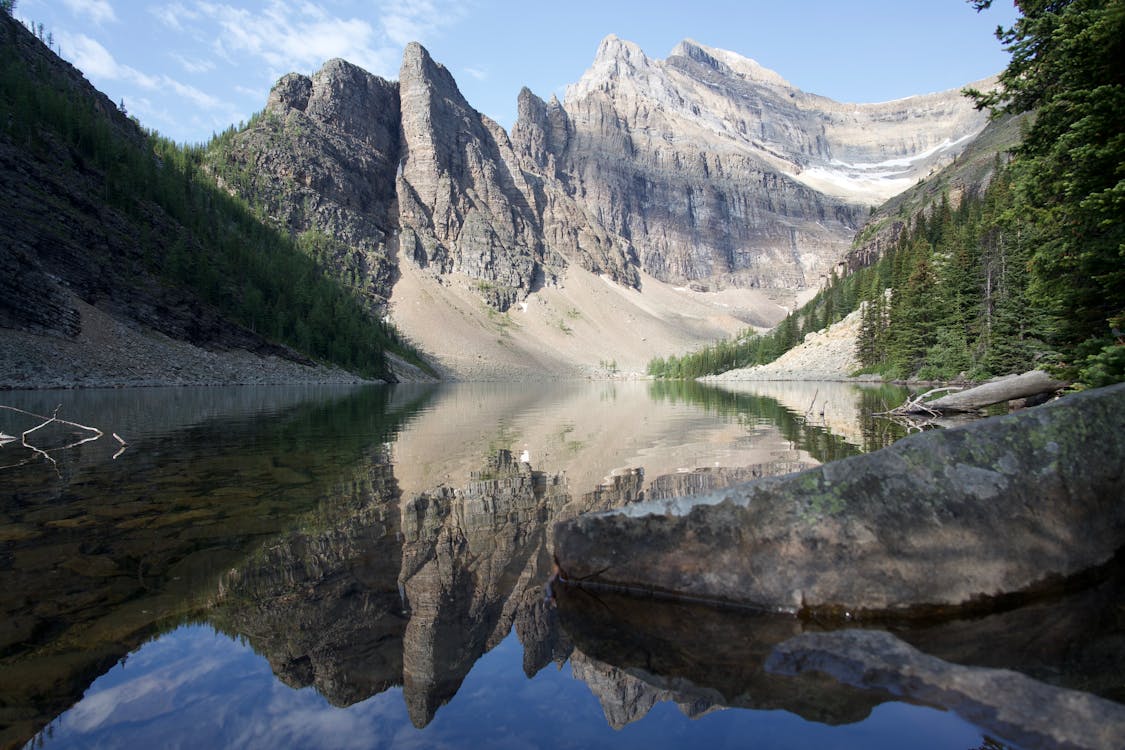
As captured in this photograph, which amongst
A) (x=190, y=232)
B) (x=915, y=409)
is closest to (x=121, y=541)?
(x=915, y=409)

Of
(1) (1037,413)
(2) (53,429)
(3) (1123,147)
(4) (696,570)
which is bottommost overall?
(2) (53,429)

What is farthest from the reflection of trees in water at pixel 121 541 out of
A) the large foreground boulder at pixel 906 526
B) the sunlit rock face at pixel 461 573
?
the large foreground boulder at pixel 906 526

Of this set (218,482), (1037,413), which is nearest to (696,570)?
(1037,413)

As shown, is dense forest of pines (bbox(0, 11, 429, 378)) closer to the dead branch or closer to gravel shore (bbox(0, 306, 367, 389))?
gravel shore (bbox(0, 306, 367, 389))

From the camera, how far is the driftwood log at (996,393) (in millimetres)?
20250

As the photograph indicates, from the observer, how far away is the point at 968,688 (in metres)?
3.95

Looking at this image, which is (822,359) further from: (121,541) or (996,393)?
(121,541)

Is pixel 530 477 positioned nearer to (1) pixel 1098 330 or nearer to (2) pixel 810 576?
(2) pixel 810 576

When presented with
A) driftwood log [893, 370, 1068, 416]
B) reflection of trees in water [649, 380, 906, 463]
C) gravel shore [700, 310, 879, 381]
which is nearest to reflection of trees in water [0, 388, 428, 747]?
reflection of trees in water [649, 380, 906, 463]

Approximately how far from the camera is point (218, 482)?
43.1ft

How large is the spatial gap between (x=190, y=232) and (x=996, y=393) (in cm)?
11298

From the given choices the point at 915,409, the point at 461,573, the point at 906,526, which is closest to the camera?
the point at 906,526

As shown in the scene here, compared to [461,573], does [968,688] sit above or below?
above

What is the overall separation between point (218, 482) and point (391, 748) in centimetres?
1104
